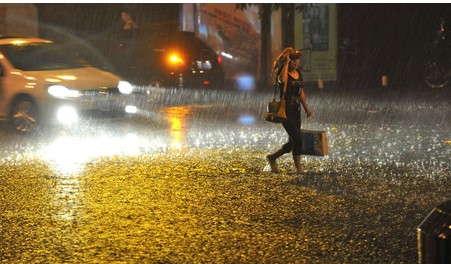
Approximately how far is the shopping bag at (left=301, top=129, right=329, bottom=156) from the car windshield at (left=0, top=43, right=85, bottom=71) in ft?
23.0

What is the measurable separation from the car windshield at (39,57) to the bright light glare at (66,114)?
1.10m

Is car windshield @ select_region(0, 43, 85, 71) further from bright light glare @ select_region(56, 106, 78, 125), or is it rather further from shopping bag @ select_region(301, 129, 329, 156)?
shopping bag @ select_region(301, 129, 329, 156)

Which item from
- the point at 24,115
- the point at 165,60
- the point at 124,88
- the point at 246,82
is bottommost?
the point at 246,82

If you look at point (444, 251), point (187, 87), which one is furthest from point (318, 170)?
point (187, 87)

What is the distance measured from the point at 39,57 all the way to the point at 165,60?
786 cm

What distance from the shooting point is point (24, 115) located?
1488 centimetres

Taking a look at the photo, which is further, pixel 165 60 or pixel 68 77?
pixel 165 60

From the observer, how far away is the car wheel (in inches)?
585

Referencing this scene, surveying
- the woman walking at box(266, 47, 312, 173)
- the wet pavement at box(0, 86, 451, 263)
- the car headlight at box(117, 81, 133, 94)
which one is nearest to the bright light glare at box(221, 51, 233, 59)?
the car headlight at box(117, 81, 133, 94)

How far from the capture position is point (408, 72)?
2839 cm

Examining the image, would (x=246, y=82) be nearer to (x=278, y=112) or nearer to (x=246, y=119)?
(x=246, y=119)

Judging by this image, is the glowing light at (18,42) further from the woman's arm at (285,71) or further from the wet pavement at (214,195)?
the woman's arm at (285,71)

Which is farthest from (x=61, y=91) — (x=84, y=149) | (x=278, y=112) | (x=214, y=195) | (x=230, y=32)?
(x=230, y=32)

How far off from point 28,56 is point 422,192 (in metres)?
9.42
